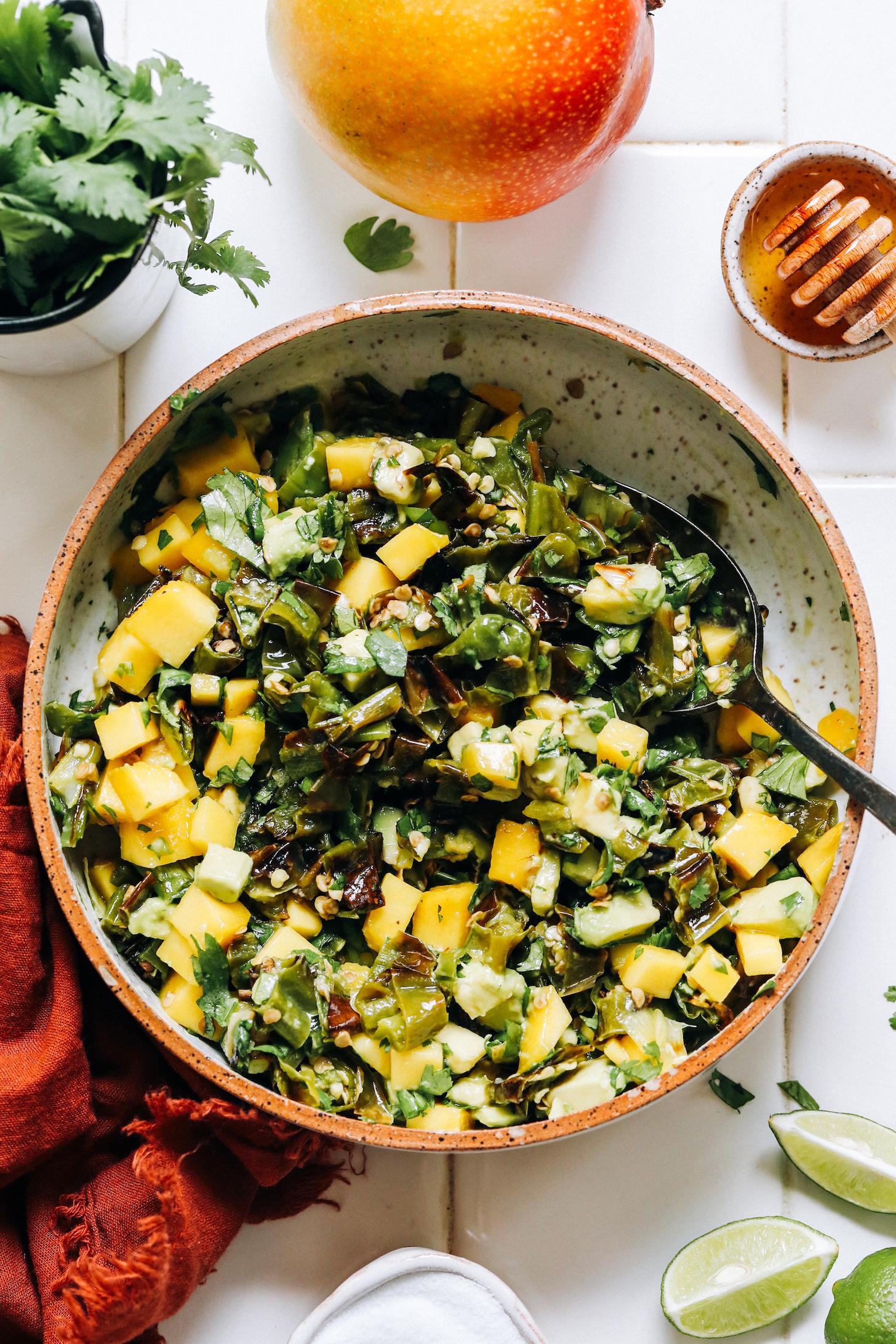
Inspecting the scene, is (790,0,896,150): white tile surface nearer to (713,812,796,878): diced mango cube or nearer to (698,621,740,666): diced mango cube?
(698,621,740,666): diced mango cube

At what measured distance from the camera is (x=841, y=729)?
1.95 metres

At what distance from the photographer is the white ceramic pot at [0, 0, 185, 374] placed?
63.2 inches

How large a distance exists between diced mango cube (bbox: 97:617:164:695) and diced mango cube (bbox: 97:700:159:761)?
0.05 meters

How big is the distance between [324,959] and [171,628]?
2.04ft

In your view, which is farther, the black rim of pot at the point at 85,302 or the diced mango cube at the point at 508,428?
the diced mango cube at the point at 508,428

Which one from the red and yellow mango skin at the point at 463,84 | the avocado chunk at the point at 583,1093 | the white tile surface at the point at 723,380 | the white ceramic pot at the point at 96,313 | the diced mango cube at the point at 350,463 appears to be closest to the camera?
the white ceramic pot at the point at 96,313

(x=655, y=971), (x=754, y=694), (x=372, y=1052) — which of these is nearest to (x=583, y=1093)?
(x=655, y=971)

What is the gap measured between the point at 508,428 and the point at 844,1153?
4.88 feet

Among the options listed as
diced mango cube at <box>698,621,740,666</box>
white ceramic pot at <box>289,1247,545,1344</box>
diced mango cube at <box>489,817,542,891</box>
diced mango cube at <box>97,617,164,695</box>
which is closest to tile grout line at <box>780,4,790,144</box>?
diced mango cube at <box>698,621,740,666</box>

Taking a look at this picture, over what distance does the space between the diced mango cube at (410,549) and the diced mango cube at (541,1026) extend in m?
0.75

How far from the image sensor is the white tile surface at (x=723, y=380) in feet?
7.02

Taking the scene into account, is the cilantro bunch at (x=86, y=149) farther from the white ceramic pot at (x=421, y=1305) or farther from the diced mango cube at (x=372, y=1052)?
the white ceramic pot at (x=421, y=1305)

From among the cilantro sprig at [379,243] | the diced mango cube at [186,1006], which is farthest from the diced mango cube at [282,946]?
the cilantro sprig at [379,243]

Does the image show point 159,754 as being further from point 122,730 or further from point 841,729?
point 841,729
